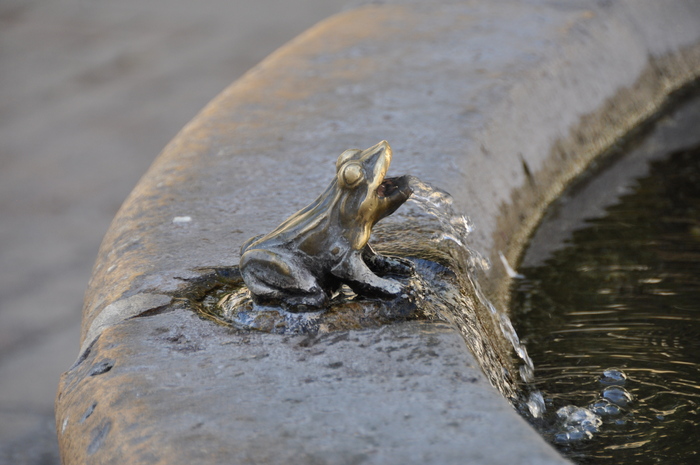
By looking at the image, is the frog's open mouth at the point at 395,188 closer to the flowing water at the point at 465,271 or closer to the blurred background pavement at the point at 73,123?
the flowing water at the point at 465,271

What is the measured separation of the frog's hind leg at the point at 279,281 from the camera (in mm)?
1814

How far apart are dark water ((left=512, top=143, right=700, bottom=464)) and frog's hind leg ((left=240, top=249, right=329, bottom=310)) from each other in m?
0.64

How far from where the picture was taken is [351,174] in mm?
1778

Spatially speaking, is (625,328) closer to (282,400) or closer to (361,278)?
(361,278)

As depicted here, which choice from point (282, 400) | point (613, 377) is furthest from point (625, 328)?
point (282, 400)

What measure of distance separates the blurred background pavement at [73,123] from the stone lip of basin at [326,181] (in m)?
1.23

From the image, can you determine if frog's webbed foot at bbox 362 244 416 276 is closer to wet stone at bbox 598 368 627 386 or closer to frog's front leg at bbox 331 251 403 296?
frog's front leg at bbox 331 251 403 296

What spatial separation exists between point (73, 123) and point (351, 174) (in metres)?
5.25

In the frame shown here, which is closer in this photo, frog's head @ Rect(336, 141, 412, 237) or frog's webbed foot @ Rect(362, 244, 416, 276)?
frog's head @ Rect(336, 141, 412, 237)

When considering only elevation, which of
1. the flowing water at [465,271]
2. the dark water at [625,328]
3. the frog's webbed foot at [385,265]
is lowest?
the dark water at [625,328]

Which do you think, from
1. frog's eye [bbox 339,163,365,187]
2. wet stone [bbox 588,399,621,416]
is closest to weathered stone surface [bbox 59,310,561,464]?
frog's eye [bbox 339,163,365,187]

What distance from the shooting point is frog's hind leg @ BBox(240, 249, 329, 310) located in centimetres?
181

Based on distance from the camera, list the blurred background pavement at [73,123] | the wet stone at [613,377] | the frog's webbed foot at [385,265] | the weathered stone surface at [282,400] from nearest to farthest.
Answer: the weathered stone surface at [282,400], the frog's webbed foot at [385,265], the wet stone at [613,377], the blurred background pavement at [73,123]

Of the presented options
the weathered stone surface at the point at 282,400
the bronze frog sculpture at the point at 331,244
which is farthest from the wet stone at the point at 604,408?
the bronze frog sculpture at the point at 331,244
